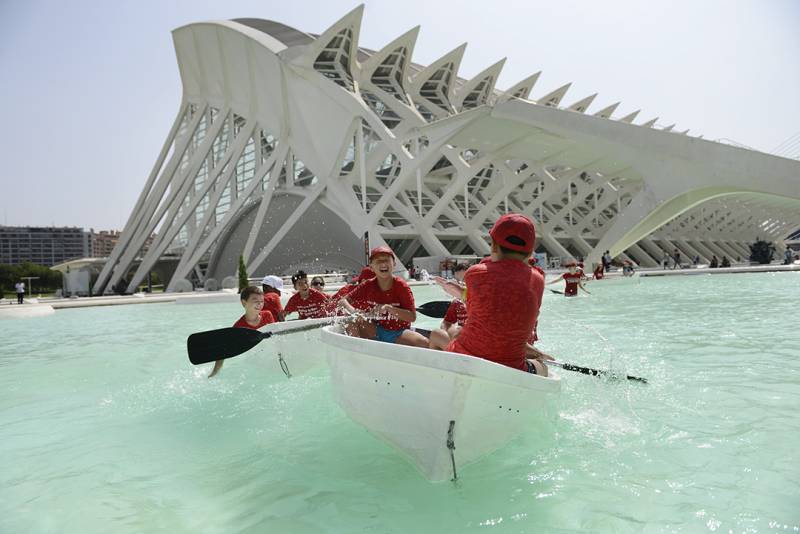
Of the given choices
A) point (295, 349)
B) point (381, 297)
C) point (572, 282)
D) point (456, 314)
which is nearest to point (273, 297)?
point (295, 349)

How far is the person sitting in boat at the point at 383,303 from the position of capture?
4.60m

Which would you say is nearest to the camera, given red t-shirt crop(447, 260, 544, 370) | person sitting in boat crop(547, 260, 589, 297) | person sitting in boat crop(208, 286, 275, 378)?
red t-shirt crop(447, 260, 544, 370)

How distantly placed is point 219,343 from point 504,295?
120 inches

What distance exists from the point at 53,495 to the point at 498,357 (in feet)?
9.22

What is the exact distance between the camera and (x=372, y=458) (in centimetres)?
370

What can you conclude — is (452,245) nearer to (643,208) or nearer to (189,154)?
(643,208)

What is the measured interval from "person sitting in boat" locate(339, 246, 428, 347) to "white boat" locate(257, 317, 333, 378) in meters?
0.90

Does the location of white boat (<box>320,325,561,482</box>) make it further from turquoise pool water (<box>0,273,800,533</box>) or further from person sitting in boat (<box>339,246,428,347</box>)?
person sitting in boat (<box>339,246,428,347</box>)

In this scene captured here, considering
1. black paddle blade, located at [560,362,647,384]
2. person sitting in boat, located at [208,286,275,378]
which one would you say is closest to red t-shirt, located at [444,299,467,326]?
black paddle blade, located at [560,362,647,384]

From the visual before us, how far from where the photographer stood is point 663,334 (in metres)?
8.53

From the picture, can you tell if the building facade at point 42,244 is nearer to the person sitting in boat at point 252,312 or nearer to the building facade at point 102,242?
the building facade at point 102,242

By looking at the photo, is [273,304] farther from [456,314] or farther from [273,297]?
[456,314]

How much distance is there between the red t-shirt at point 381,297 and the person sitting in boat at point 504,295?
154 cm

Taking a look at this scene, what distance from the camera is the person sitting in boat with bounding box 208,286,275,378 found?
244 inches
